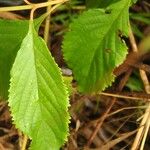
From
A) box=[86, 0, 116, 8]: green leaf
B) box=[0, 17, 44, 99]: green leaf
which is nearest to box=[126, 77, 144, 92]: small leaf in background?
box=[86, 0, 116, 8]: green leaf

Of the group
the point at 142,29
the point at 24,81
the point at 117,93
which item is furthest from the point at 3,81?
the point at 142,29

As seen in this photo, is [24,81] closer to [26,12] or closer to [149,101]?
[149,101]

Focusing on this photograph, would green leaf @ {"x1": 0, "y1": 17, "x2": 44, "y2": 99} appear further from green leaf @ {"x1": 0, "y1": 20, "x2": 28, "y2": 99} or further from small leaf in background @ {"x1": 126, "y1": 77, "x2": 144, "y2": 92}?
small leaf in background @ {"x1": 126, "y1": 77, "x2": 144, "y2": 92}

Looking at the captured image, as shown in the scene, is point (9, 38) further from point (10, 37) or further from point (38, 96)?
point (38, 96)

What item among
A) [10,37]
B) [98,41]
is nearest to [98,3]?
[98,41]

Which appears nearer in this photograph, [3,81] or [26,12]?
[3,81]

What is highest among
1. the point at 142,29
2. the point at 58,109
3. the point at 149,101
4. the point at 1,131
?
the point at 142,29

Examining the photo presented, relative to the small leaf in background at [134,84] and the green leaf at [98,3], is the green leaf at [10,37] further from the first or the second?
the small leaf in background at [134,84]
